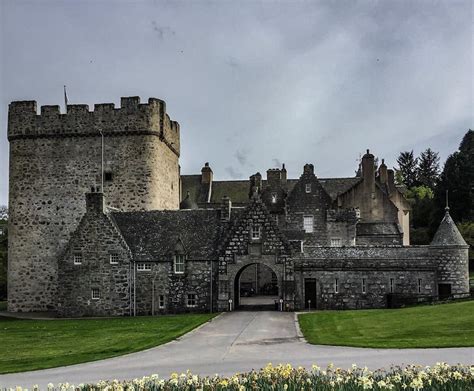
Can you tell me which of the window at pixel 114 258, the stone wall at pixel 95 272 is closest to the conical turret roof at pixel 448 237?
the stone wall at pixel 95 272

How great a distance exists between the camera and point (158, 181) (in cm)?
4962

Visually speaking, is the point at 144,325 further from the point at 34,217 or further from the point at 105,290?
the point at 34,217

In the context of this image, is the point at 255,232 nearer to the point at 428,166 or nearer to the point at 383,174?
the point at 383,174

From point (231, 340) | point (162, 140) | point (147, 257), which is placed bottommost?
point (231, 340)

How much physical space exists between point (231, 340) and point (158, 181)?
2487 cm

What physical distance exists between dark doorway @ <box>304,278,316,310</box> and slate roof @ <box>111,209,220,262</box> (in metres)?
6.09

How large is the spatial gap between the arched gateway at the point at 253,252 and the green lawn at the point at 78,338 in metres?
3.83

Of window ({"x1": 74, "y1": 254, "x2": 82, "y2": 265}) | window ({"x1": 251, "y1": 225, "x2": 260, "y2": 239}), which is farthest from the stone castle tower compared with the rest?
window ({"x1": 251, "y1": 225, "x2": 260, "y2": 239})

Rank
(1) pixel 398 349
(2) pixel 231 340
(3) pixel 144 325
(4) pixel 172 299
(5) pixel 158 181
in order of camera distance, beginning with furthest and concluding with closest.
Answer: (5) pixel 158 181 < (4) pixel 172 299 < (3) pixel 144 325 < (2) pixel 231 340 < (1) pixel 398 349

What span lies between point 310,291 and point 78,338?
55.0ft

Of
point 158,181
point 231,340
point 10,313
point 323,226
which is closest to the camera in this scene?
point 231,340

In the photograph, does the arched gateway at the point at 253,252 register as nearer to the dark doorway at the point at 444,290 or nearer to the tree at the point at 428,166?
the dark doorway at the point at 444,290

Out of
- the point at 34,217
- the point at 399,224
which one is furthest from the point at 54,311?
the point at 399,224

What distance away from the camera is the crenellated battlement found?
48375 millimetres
